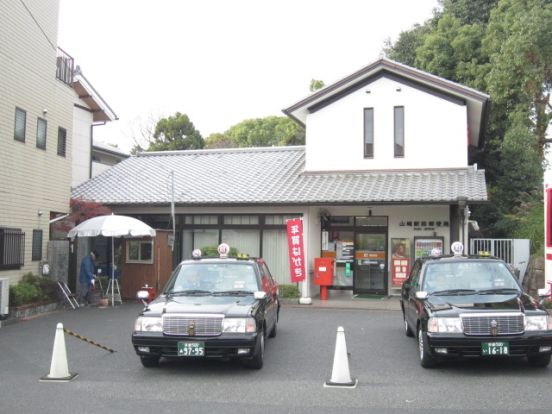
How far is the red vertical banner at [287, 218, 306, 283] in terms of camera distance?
54.6 feet

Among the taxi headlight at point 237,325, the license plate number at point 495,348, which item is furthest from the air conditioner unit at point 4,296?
the license plate number at point 495,348

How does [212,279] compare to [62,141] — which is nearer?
[212,279]

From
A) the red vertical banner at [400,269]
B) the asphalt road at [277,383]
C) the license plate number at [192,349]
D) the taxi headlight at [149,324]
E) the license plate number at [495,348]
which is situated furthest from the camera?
the red vertical banner at [400,269]

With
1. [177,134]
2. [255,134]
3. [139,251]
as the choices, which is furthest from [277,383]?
[255,134]

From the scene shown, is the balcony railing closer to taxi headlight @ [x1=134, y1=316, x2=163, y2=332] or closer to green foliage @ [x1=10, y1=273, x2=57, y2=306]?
green foliage @ [x1=10, y1=273, x2=57, y2=306]

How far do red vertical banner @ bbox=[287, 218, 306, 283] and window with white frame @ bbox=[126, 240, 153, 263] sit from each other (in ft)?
14.8

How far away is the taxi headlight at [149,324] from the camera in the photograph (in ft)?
25.0

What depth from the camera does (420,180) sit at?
17.7m

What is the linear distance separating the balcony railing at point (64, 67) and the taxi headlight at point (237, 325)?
12.7m

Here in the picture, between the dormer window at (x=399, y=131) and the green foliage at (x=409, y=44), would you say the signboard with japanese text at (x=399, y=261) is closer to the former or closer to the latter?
the dormer window at (x=399, y=131)

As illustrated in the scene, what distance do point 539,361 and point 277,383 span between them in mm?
3683

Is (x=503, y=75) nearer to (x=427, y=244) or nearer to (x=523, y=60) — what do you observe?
(x=523, y=60)

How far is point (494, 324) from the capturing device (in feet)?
24.3

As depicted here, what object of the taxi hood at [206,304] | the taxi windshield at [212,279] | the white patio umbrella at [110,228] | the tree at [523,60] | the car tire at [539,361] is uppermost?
the tree at [523,60]
